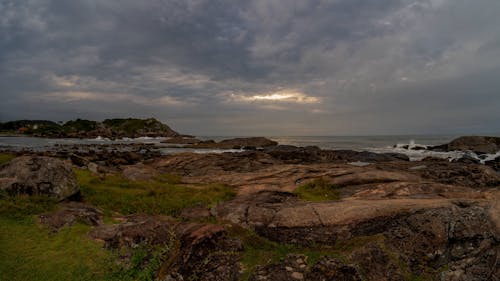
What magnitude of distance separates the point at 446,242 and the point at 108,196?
1829 centimetres

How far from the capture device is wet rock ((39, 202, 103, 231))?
11.8 meters

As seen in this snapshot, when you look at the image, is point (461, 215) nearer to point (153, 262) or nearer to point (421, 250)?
point (421, 250)

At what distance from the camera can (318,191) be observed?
18734 mm

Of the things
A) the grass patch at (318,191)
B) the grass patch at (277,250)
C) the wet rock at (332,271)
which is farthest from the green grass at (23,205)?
the grass patch at (318,191)

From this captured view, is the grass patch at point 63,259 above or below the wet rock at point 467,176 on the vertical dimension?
below

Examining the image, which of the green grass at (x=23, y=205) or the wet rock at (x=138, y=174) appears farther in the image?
the wet rock at (x=138, y=174)

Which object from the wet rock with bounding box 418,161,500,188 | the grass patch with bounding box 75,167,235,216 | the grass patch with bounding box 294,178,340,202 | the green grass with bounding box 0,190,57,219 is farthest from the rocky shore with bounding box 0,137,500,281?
the wet rock with bounding box 418,161,500,188

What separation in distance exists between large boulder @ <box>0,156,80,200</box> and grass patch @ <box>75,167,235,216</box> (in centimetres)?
197

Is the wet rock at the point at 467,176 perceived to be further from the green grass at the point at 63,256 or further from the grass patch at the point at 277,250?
the green grass at the point at 63,256

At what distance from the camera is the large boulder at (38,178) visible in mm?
14430

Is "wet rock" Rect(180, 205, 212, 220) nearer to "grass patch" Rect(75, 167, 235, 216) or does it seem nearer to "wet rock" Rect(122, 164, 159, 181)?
"grass patch" Rect(75, 167, 235, 216)

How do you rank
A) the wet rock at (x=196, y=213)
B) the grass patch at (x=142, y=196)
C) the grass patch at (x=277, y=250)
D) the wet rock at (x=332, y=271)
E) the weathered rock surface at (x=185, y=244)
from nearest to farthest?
1. the wet rock at (x=332, y=271)
2. the weathered rock surface at (x=185, y=244)
3. the grass patch at (x=277, y=250)
4. the wet rock at (x=196, y=213)
5. the grass patch at (x=142, y=196)

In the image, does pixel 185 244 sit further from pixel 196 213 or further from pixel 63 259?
pixel 196 213

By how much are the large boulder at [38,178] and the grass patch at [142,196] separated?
1968mm
